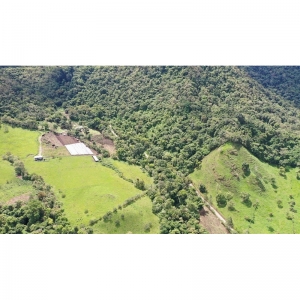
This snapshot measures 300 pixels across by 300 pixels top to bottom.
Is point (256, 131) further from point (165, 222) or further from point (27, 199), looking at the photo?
point (27, 199)

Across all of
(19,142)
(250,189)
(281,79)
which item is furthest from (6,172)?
(281,79)

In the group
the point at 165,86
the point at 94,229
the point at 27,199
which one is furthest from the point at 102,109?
the point at 94,229

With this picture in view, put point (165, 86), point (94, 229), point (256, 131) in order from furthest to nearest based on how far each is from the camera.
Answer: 1. point (165, 86)
2. point (256, 131)
3. point (94, 229)

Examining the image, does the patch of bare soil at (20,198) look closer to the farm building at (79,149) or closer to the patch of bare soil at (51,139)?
the farm building at (79,149)

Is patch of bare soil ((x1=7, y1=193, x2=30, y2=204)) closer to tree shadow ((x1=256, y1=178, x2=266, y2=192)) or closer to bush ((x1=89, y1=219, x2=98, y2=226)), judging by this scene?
bush ((x1=89, y1=219, x2=98, y2=226))

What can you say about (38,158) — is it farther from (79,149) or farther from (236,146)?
(236,146)

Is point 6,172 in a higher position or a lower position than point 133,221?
higher
